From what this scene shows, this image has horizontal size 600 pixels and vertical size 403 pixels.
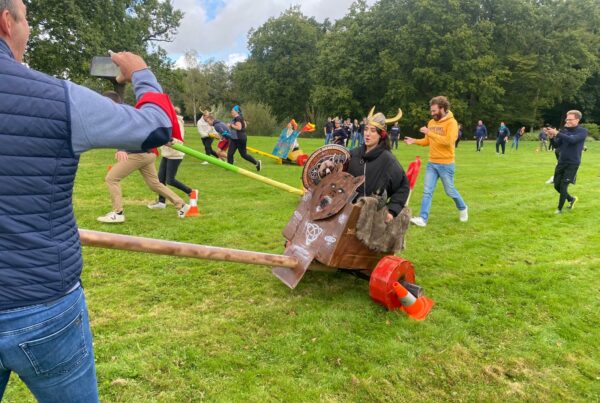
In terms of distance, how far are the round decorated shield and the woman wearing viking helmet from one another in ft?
0.82

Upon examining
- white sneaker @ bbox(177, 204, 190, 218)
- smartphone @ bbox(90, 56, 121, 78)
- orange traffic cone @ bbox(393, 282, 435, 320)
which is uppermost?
smartphone @ bbox(90, 56, 121, 78)

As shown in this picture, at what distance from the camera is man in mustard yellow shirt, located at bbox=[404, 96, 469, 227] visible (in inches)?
268

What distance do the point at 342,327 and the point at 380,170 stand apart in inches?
69.6

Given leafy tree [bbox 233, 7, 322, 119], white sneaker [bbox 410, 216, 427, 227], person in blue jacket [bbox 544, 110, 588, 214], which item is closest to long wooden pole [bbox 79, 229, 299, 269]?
white sneaker [bbox 410, 216, 427, 227]

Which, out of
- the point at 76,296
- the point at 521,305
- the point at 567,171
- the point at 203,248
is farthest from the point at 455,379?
the point at 567,171

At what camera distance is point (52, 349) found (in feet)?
4.81

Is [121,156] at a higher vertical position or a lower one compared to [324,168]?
lower

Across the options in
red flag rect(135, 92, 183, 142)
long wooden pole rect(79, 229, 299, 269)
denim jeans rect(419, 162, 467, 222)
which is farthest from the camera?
denim jeans rect(419, 162, 467, 222)

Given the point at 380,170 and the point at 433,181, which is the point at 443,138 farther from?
the point at 380,170

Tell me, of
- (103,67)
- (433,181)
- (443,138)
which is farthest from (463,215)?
(103,67)

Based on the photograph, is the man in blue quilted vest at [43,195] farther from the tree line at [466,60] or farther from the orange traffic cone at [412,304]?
the tree line at [466,60]

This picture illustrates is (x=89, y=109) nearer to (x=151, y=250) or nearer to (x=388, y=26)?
(x=151, y=250)

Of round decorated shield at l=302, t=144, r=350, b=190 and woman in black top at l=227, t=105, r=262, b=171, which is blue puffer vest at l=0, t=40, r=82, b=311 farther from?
woman in black top at l=227, t=105, r=262, b=171

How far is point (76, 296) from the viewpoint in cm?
158
